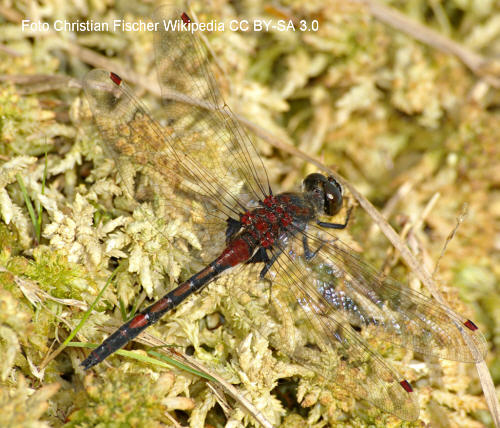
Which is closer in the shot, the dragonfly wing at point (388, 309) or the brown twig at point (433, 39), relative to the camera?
the dragonfly wing at point (388, 309)

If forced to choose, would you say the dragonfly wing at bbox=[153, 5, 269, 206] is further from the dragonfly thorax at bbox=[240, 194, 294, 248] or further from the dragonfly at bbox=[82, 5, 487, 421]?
the dragonfly thorax at bbox=[240, 194, 294, 248]

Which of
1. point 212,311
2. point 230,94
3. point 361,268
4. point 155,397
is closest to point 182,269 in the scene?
point 212,311

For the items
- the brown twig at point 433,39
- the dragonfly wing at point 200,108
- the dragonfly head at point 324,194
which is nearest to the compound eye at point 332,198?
the dragonfly head at point 324,194

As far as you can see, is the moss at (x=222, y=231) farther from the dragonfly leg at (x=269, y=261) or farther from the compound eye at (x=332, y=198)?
the compound eye at (x=332, y=198)

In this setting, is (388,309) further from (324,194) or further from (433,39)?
(433,39)

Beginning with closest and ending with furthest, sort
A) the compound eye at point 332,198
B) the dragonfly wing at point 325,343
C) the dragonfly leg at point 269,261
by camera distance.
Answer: the dragonfly wing at point 325,343
the dragonfly leg at point 269,261
the compound eye at point 332,198

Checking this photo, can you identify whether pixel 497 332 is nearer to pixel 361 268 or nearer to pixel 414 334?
pixel 414 334

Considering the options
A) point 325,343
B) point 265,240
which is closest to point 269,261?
point 265,240
